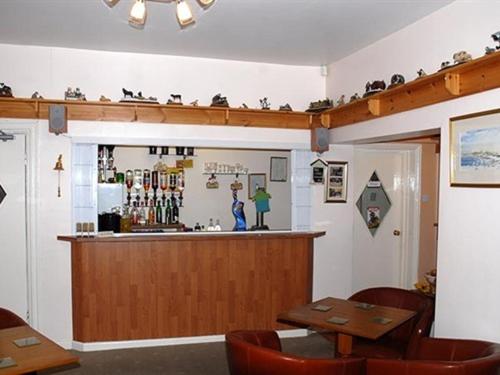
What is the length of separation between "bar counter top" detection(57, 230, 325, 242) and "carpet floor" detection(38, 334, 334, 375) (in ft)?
3.38

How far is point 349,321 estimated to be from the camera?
286cm

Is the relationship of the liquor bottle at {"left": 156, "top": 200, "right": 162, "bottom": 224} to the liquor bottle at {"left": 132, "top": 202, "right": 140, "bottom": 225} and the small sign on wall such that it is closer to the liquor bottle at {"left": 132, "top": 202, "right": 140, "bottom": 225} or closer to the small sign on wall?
the liquor bottle at {"left": 132, "top": 202, "right": 140, "bottom": 225}

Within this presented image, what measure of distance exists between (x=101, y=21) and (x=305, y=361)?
113 inches

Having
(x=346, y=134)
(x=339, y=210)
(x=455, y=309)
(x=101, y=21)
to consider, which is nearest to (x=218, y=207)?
(x=339, y=210)

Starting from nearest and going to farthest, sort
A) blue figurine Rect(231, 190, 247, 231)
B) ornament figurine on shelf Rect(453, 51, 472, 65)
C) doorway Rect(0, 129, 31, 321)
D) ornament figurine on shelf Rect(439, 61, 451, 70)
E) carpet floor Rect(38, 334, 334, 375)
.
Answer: ornament figurine on shelf Rect(453, 51, 472, 65) < ornament figurine on shelf Rect(439, 61, 451, 70) < carpet floor Rect(38, 334, 334, 375) < doorway Rect(0, 129, 31, 321) < blue figurine Rect(231, 190, 247, 231)

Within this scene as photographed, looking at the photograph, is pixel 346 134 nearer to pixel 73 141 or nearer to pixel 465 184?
pixel 465 184

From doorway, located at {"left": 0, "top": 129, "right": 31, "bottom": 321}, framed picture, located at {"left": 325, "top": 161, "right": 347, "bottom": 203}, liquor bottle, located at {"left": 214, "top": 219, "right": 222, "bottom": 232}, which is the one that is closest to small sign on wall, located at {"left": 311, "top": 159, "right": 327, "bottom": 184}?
framed picture, located at {"left": 325, "top": 161, "right": 347, "bottom": 203}

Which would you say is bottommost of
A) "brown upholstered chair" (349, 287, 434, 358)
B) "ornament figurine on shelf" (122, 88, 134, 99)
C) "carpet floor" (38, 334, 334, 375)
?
"carpet floor" (38, 334, 334, 375)

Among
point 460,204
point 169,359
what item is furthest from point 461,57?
point 169,359

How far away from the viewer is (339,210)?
15.7 ft

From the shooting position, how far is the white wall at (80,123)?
13.5ft

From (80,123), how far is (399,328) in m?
3.28

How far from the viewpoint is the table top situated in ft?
8.85

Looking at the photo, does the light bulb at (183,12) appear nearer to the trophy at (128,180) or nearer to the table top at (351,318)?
the table top at (351,318)
